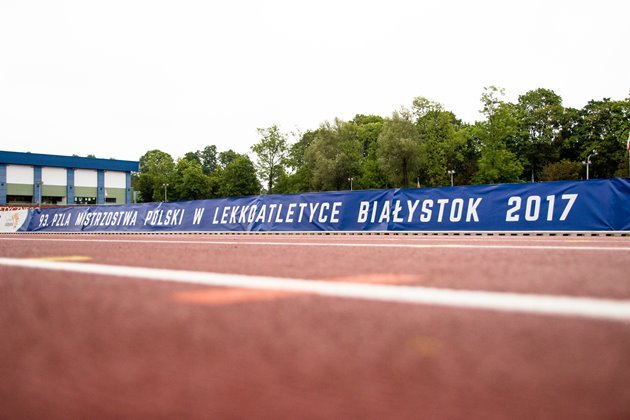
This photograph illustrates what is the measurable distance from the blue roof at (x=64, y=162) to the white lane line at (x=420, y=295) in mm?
77025

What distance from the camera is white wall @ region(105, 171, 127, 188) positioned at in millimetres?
79000

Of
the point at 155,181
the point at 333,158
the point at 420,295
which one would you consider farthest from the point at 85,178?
the point at 420,295

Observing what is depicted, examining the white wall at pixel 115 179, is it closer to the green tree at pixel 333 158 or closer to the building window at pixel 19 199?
the building window at pixel 19 199

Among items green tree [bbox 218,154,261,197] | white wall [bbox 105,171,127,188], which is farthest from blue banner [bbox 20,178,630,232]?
green tree [bbox 218,154,261,197]

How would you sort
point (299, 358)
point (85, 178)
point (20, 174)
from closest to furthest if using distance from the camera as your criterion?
point (299, 358)
point (20, 174)
point (85, 178)

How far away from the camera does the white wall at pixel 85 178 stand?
75688mm

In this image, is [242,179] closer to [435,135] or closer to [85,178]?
[85,178]

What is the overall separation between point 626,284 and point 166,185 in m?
109

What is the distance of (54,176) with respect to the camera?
241 feet

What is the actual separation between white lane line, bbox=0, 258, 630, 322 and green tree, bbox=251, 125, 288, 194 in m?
83.0

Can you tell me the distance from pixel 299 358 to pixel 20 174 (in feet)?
264

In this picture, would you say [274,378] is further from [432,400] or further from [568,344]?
[568,344]

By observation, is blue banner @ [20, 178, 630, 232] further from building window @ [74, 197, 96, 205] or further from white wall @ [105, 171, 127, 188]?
white wall @ [105, 171, 127, 188]

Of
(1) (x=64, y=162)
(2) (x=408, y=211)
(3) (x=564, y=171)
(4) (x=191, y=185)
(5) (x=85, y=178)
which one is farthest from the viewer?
(4) (x=191, y=185)
